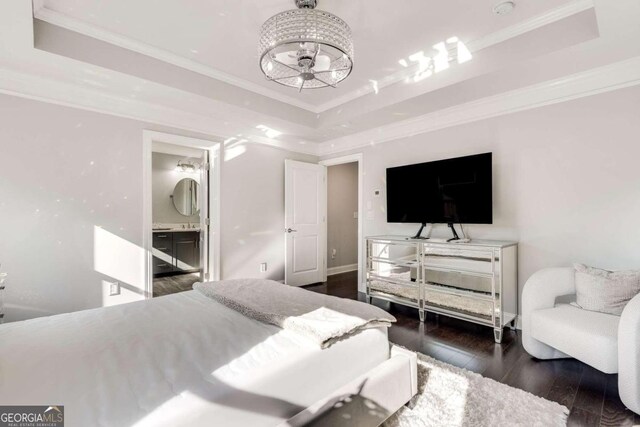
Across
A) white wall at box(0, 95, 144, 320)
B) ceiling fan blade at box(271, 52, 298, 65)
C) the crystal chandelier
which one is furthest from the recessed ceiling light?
white wall at box(0, 95, 144, 320)

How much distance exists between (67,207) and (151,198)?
2.47ft

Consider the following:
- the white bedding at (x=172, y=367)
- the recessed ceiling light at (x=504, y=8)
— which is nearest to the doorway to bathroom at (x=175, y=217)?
the white bedding at (x=172, y=367)

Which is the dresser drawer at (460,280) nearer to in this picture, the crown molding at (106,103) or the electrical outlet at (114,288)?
the crown molding at (106,103)

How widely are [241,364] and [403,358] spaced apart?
1.01m

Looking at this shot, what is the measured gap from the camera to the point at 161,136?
363 cm

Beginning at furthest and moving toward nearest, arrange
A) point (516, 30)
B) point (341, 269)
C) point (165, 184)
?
point (341, 269) → point (165, 184) → point (516, 30)

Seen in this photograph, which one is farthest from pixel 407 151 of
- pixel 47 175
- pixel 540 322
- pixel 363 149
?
pixel 47 175

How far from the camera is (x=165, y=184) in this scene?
6.24m

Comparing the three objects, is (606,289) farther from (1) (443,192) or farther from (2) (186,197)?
(2) (186,197)

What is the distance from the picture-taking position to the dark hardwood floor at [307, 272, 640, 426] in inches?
74.4

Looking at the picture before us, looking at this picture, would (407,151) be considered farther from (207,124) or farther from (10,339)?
(10,339)

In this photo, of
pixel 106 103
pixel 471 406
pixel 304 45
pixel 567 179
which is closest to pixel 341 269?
pixel 567 179

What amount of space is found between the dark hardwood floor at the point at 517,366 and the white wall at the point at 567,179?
873 millimetres

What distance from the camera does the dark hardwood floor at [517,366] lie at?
189cm
